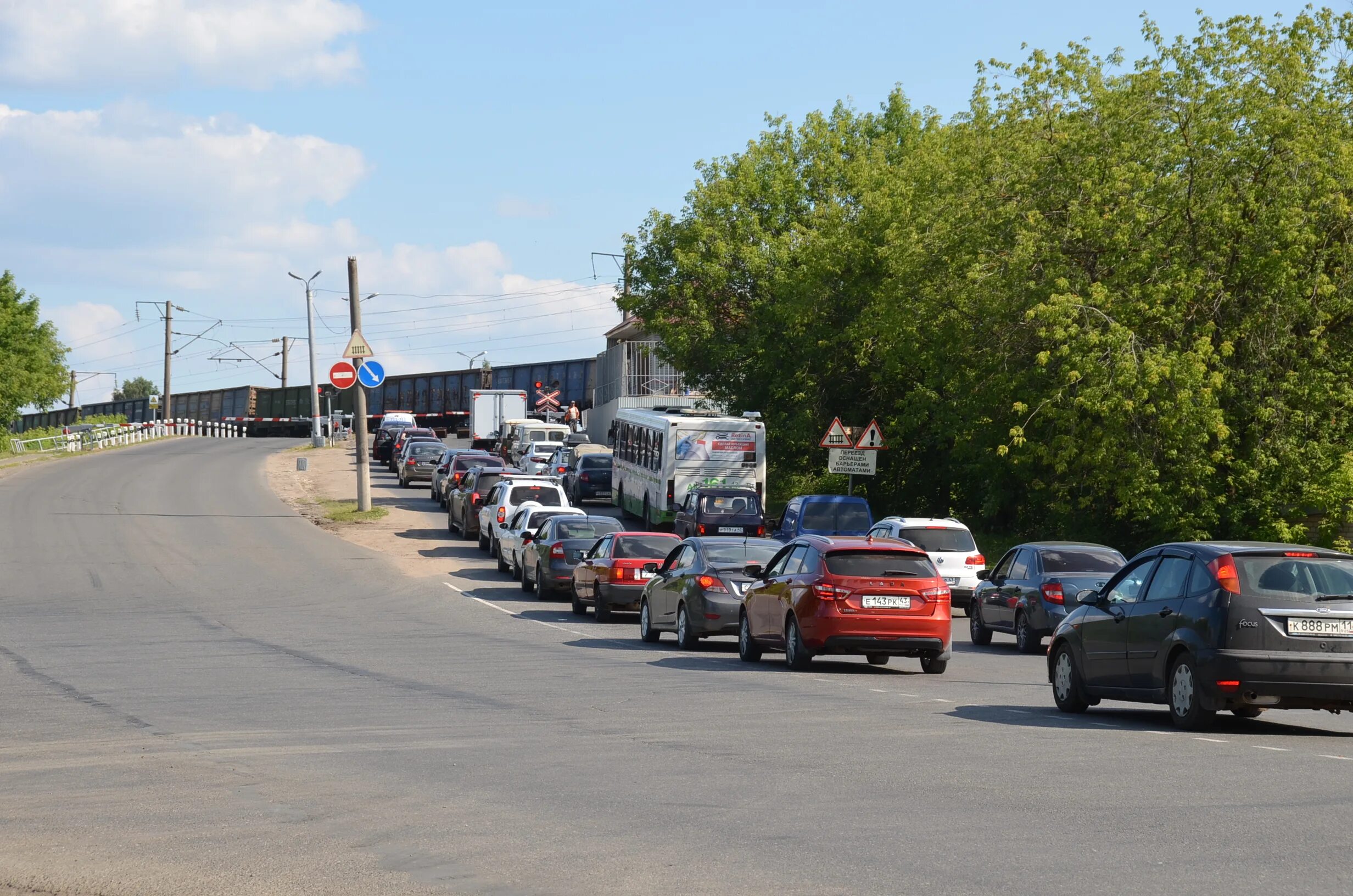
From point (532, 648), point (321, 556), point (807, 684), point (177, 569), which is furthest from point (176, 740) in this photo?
point (321, 556)

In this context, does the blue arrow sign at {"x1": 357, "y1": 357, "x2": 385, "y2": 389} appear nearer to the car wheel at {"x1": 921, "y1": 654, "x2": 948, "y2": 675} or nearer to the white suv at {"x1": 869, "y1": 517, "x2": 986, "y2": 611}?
the white suv at {"x1": 869, "y1": 517, "x2": 986, "y2": 611}

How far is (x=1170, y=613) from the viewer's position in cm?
1252

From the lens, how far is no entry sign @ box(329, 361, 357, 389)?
42344 mm

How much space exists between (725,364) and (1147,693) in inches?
1483

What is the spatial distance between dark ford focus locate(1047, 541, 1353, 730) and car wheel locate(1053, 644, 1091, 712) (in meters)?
0.75

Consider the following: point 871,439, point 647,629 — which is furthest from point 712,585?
point 871,439

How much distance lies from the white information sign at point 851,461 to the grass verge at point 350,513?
15.3 m

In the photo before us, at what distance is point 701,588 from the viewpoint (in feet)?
67.5

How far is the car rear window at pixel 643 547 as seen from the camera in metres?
25.2

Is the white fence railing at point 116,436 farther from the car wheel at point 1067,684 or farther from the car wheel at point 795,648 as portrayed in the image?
the car wheel at point 1067,684

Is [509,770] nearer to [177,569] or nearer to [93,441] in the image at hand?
[177,569]

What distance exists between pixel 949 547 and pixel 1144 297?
758 cm

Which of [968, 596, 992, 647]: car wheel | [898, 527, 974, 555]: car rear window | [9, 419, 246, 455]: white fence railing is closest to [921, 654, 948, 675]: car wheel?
Result: [968, 596, 992, 647]: car wheel

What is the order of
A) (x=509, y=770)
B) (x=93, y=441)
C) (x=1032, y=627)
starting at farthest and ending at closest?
1. (x=93, y=441)
2. (x=1032, y=627)
3. (x=509, y=770)
